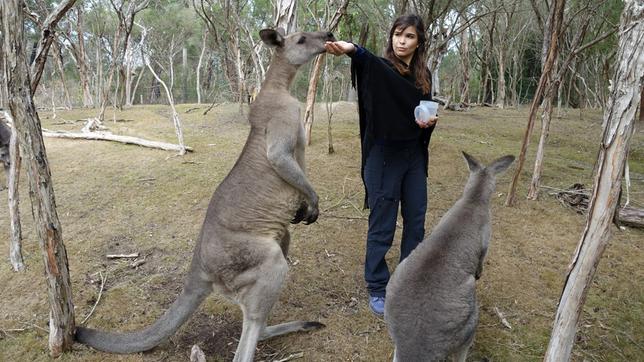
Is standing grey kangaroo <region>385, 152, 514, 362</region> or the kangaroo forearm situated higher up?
the kangaroo forearm

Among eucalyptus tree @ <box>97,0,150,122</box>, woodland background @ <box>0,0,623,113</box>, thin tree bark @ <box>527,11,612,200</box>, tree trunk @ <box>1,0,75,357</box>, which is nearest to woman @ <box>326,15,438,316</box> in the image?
tree trunk @ <box>1,0,75,357</box>

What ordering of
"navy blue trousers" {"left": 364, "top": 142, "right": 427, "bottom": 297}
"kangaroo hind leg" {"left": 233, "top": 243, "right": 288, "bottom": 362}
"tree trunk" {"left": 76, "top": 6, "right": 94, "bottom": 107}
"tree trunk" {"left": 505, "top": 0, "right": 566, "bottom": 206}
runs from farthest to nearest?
1. "tree trunk" {"left": 76, "top": 6, "right": 94, "bottom": 107}
2. "tree trunk" {"left": 505, "top": 0, "right": 566, "bottom": 206}
3. "navy blue trousers" {"left": 364, "top": 142, "right": 427, "bottom": 297}
4. "kangaroo hind leg" {"left": 233, "top": 243, "right": 288, "bottom": 362}

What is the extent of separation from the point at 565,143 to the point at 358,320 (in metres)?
7.72

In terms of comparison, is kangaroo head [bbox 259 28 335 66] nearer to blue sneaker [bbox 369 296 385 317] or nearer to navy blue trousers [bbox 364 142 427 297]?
navy blue trousers [bbox 364 142 427 297]

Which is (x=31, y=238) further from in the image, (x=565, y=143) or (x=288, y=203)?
(x=565, y=143)

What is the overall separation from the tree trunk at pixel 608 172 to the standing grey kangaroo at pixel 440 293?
0.47 metres

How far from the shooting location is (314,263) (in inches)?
165

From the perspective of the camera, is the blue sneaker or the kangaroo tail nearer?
the kangaroo tail

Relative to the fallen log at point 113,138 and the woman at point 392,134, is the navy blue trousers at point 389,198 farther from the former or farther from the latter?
the fallen log at point 113,138

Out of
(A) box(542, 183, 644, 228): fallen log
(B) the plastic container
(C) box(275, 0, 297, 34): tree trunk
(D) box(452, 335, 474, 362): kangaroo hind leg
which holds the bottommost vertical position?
(D) box(452, 335, 474, 362): kangaroo hind leg

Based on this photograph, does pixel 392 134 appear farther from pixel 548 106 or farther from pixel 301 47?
pixel 548 106

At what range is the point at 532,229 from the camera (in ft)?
15.7

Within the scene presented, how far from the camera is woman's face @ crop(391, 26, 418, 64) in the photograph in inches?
122

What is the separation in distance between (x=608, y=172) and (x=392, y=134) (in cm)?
142
